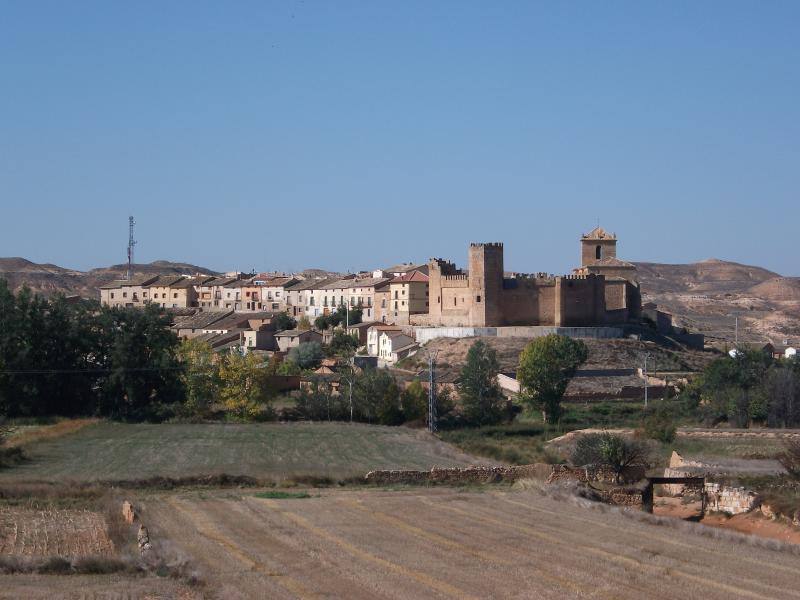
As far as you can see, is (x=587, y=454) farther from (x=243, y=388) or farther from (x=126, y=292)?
(x=126, y=292)

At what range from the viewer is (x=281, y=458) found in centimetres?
2839

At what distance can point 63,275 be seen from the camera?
137875 millimetres

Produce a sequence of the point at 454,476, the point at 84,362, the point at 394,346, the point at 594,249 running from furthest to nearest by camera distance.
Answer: the point at 594,249
the point at 394,346
the point at 84,362
the point at 454,476

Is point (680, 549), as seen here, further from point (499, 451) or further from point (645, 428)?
point (645, 428)

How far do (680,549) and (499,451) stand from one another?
1698 centimetres

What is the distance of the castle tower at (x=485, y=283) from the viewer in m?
57.4

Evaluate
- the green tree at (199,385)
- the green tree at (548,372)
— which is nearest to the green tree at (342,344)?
the green tree at (548,372)

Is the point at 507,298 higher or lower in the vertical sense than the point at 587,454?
higher

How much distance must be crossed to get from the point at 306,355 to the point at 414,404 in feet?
48.5

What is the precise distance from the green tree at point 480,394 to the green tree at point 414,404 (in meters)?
1.47

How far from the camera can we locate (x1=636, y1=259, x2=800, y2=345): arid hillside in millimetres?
90938

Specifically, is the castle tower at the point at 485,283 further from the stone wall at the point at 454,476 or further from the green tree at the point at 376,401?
the stone wall at the point at 454,476

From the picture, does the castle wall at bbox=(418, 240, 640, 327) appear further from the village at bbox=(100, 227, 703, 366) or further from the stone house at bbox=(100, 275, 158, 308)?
the stone house at bbox=(100, 275, 158, 308)

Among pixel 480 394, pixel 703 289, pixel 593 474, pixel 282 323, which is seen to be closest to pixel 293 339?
pixel 282 323
